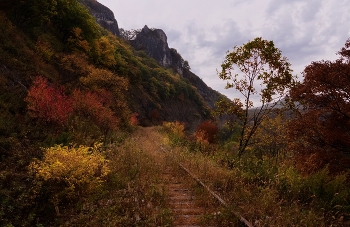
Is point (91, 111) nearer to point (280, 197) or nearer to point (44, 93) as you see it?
point (44, 93)

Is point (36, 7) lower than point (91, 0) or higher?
lower

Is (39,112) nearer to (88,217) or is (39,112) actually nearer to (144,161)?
(144,161)

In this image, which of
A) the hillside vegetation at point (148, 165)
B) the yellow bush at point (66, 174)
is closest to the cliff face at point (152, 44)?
the hillside vegetation at point (148, 165)

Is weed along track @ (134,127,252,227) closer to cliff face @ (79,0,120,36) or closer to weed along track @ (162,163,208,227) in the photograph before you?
weed along track @ (162,163,208,227)

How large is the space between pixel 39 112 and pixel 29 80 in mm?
4507

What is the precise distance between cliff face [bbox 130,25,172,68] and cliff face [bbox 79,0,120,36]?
45.8ft

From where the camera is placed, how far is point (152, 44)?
114 meters

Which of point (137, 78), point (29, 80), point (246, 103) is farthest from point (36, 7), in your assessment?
point (137, 78)

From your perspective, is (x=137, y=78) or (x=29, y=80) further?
(x=137, y=78)

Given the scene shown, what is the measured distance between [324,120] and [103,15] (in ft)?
Answer: 354

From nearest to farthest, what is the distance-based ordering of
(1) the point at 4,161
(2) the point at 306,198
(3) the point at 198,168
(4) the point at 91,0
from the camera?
(2) the point at 306,198, (1) the point at 4,161, (3) the point at 198,168, (4) the point at 91,0

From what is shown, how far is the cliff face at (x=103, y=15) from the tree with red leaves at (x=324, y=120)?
9905cm

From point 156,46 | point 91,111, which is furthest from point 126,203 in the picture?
point 156,46

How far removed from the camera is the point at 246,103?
10.9 meters
